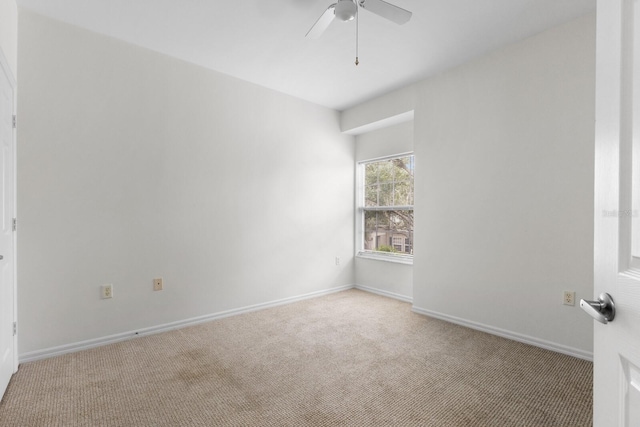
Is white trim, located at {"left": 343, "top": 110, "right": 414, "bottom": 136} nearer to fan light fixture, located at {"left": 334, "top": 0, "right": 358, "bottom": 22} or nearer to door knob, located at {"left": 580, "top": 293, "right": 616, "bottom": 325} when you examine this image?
fan light fixture, located at {"left": 334, "top": 0, "right": 358, "bottom": 22}

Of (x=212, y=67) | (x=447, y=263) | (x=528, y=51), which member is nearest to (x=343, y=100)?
(x=212, y=67)

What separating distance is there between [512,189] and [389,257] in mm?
1862

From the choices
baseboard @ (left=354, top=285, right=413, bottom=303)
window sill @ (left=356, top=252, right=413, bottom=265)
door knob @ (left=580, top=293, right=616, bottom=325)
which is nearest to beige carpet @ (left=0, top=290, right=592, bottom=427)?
baseboard @ (left=354, top=285, right=413, bottom=303)

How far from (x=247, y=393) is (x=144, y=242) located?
5.63 ft

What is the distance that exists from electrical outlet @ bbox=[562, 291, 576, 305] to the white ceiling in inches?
84.1

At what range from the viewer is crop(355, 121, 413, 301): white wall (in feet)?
13.3

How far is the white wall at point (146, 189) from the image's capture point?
2.45 metres

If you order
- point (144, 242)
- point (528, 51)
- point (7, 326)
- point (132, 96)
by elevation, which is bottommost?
point (7, 326)

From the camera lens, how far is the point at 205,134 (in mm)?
3289

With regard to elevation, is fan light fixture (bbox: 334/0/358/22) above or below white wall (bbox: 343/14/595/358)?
above

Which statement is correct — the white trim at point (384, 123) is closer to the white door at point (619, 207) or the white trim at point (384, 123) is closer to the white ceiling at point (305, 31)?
the white ceiling at point (305, 31)

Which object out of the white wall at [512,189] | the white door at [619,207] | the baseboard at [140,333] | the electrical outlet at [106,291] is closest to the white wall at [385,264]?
the white wall at [512,189]

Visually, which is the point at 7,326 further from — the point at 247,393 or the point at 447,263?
the point at 447,263

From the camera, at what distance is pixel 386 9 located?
6.75 feet
